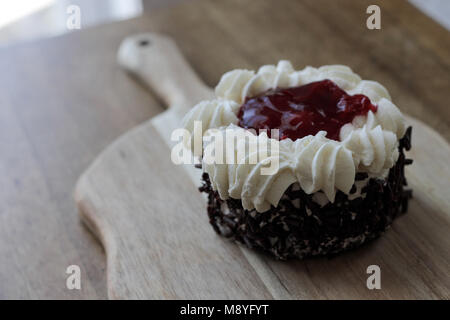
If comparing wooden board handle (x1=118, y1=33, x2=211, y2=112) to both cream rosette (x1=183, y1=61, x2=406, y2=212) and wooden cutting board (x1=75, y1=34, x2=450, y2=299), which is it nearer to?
wooden cutting board (x1=75, y1=34, x2=450, y2=299)

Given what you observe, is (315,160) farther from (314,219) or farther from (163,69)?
(163,69)

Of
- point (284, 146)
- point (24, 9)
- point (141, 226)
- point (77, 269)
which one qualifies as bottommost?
point (24, 9)

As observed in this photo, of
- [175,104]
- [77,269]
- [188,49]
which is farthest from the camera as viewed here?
[188,49]

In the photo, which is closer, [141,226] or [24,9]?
[141,226]

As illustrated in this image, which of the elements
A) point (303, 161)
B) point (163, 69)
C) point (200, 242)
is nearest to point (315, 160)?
point (303, 161)

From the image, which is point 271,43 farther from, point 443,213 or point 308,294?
point 308,294
